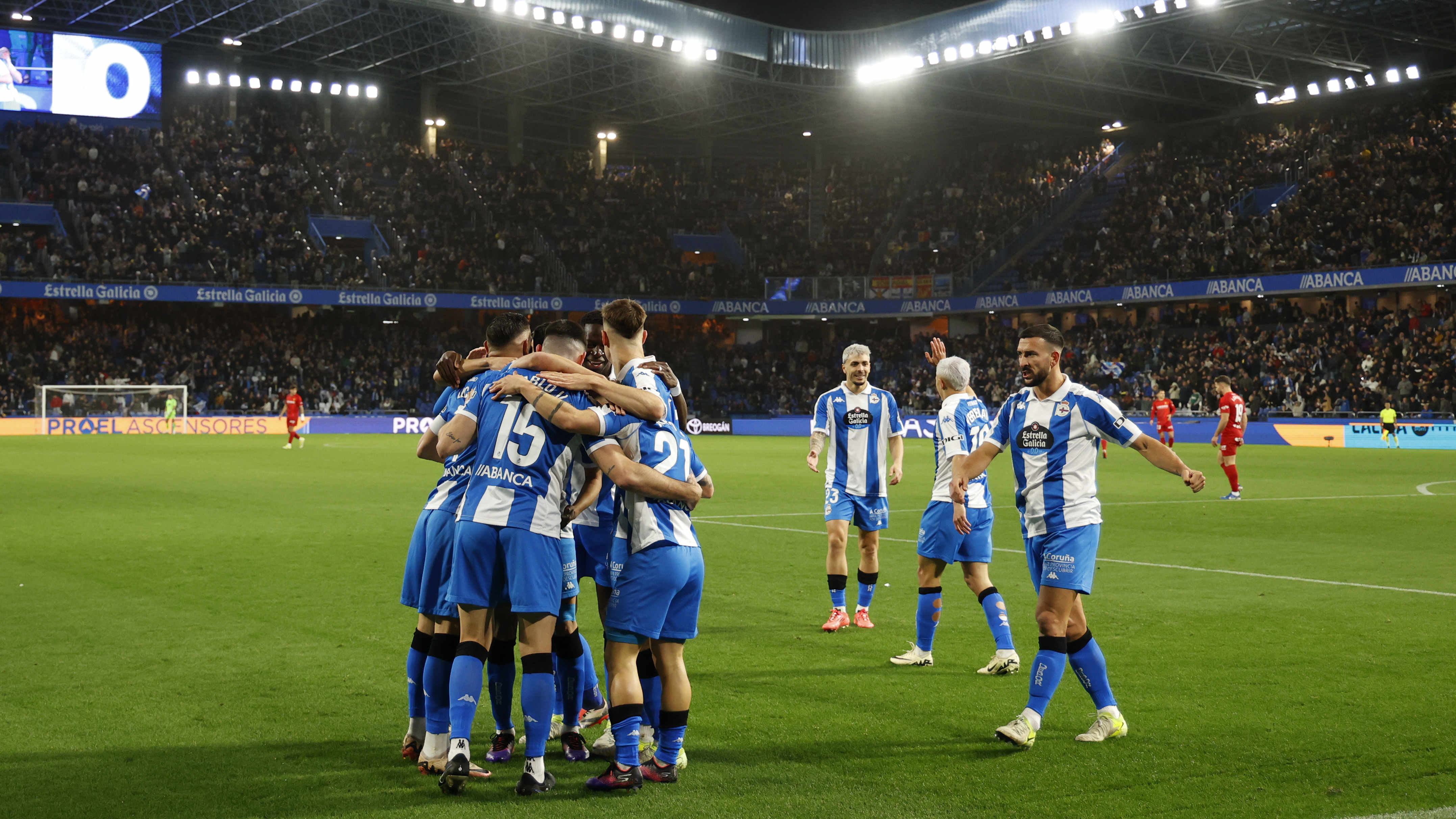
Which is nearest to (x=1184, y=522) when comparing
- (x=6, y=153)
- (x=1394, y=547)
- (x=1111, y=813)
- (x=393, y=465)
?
(x=1394, y=547)

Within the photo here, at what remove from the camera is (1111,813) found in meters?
5.31

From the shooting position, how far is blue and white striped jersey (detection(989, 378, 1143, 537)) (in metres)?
6.69

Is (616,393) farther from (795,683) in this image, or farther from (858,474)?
(858,474)

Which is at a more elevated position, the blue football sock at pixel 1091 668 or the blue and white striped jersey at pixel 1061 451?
the blue and white striped jersey at pixel 1061 451

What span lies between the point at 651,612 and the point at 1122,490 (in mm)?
19486

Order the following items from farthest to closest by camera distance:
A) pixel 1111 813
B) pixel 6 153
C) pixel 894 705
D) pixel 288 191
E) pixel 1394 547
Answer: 1. pixel 288 191
2. pixel 6 153
3. pixel 1394 547
4. pixel 894 705
5. pixel 1111 813

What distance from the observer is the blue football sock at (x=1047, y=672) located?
653 centimetres

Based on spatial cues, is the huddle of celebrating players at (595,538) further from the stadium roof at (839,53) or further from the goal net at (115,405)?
the goal net at (115,405)

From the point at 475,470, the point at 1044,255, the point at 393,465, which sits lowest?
the point at 393,465

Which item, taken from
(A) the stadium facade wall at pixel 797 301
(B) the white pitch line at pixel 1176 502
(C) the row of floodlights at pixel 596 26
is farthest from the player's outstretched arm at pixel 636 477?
(A) the stadium facade wall at pixel 797 301

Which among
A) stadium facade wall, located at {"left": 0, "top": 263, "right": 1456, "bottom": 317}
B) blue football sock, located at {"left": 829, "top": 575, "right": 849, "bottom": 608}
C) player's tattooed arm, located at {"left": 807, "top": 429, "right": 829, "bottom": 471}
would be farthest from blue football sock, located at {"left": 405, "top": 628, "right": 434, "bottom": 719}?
stadium facade wall, located at {"left": 0, "top": 263, "right": 1456, "bottom": 317}

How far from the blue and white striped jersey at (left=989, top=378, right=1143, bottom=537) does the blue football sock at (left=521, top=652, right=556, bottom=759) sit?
2.70 meters

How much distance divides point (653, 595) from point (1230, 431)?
62.5 ft

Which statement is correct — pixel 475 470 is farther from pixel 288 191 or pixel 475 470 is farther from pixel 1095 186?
pixel 1095 186
